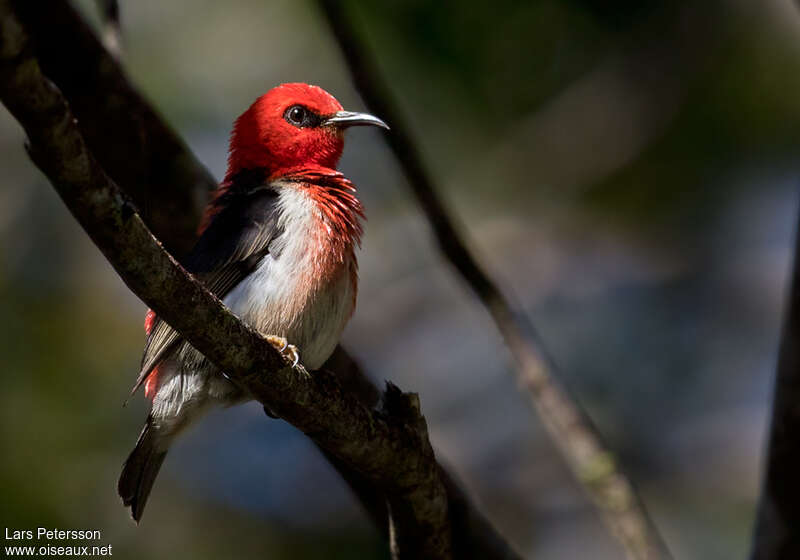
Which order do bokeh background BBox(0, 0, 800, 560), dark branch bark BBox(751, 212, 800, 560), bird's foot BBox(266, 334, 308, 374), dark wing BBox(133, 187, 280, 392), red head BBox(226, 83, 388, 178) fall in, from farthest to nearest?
bokeh background BBox(0, 0, 800, 560)
red head BBox(226, 83, 388, 178)
dark wing BBox(133, 187, 280, 392)
bird's foot BBox(266, 334, 308, 374)
dark branch bark BBox(751, 212, 800, 560)

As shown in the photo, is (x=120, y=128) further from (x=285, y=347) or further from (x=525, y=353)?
(x=525, y=353)

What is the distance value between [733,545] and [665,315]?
1.96 meters

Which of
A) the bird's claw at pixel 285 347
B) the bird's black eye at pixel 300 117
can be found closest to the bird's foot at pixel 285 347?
the bird's claw at pixel 285 347

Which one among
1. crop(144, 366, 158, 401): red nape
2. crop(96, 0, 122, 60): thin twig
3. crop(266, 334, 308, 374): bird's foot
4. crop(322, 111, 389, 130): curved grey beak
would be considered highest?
crop(96, 0, 122, 60): thin twig

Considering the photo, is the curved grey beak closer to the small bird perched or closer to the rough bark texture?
the small bird perched

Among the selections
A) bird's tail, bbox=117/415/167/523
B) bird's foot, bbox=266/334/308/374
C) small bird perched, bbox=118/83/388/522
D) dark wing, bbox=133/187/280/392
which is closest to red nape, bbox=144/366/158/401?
small bird perched, bbox=118/83/388/522

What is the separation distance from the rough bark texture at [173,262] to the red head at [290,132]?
10.2 inches

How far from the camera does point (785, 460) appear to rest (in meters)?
3.24

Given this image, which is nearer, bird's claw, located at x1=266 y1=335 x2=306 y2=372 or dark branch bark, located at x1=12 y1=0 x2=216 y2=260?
bird's claw, located at x1=266 y1=335 x2=306 y2=372

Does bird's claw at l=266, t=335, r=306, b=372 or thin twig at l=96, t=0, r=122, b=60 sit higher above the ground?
thin twig at l=96, t=0, r=122, b=60

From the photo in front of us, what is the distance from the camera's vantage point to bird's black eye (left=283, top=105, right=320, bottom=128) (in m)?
4.38

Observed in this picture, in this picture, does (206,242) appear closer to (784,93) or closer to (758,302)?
(784,93)

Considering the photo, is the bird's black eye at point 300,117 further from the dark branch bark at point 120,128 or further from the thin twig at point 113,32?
the thin twig at point 113,32

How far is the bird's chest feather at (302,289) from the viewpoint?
3598mm
